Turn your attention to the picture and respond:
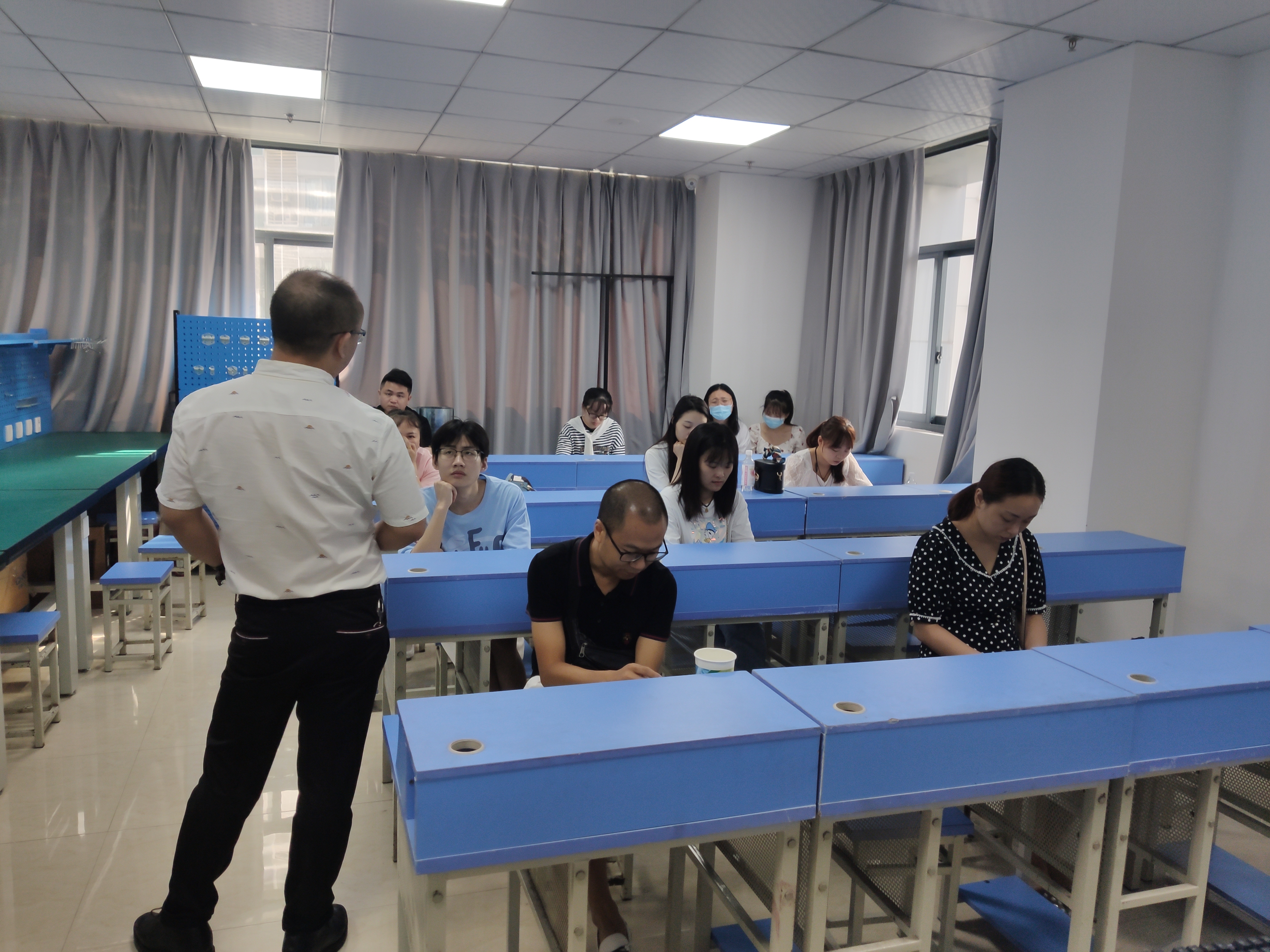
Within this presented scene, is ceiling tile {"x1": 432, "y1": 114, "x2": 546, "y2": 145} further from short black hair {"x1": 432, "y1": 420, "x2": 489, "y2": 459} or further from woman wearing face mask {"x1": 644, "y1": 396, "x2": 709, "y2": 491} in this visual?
short black hair {"x1": 432, "y1": 420, "x2": 489, "y2": 459}

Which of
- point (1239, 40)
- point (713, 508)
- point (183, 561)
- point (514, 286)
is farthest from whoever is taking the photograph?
point (514, 286)

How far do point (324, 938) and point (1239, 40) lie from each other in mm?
4294

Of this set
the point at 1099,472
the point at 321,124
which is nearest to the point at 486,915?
the point at 1099,472

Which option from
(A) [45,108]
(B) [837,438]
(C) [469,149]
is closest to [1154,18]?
(B) [837,438]

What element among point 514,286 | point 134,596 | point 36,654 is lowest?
point 134,596

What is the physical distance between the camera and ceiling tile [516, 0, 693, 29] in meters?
3.23

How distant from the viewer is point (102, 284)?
19.1 feet

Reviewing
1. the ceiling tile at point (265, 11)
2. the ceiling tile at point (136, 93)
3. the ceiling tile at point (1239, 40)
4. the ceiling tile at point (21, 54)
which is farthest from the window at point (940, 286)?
the ceiling tile at point (21, 54)

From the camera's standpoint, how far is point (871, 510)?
3.97 metres

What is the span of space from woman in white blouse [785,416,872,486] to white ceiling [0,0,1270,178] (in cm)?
161

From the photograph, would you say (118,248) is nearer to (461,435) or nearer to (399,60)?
(399,60)

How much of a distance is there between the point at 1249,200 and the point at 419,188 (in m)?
4.94

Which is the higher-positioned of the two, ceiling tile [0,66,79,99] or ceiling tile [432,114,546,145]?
ceiling tile [432,114,546,145]

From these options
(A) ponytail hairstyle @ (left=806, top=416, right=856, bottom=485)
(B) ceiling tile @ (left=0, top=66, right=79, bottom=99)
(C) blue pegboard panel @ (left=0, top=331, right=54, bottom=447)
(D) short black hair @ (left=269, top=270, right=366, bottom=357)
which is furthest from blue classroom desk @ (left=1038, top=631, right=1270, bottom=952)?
(B) ceiling tile @ (left=0, top=66, right=79, bottom=99)
